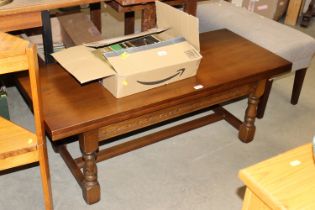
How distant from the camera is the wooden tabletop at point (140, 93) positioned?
4.87 feet

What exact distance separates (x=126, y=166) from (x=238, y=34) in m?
1.01

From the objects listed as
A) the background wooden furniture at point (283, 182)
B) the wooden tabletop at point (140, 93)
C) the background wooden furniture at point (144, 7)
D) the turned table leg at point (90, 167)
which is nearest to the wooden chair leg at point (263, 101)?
the wooden tabletop at point (140, 93)

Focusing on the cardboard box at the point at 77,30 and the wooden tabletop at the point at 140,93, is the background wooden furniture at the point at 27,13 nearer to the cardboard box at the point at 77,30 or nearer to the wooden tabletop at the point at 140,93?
the wooden tabletop at the point at 140,93

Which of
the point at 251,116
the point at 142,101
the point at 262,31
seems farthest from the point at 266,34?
the point at 142,101

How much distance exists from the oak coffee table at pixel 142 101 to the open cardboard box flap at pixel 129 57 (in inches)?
3.7

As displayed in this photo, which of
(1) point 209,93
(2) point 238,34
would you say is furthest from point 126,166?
(2) point 238,34

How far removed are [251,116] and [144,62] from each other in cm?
74

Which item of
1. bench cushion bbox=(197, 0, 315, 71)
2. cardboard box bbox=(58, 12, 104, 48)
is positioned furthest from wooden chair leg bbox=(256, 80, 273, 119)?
cardboard box bbox=(58, 12, 104, 48)

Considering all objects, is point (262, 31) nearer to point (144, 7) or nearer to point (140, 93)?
point (144, 7)

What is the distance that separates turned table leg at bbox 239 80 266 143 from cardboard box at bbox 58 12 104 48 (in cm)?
93

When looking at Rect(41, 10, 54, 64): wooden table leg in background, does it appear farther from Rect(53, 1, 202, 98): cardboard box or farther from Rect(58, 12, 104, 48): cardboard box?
Rect(58, 12, 104, 48): cardboard box

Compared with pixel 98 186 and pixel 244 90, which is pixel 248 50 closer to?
pixel 244 90

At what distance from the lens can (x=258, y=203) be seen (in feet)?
2.94

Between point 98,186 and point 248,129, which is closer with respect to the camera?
point 98,186
